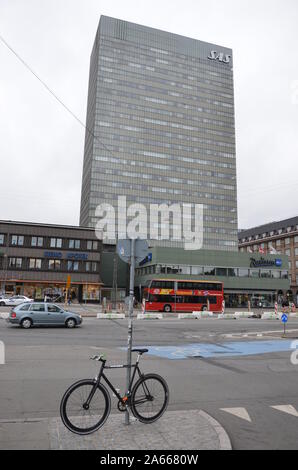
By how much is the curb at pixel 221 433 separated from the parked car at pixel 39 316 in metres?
15.7

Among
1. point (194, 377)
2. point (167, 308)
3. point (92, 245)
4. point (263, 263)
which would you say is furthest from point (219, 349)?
point (263, 263)

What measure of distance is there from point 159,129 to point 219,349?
11616 cm

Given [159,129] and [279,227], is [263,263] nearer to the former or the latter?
[279,227]

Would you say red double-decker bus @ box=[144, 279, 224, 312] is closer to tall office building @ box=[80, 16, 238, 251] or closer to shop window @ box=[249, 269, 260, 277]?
shop window @ box=[249, 269, 260, 277]

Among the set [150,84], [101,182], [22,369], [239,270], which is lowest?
[22,369]

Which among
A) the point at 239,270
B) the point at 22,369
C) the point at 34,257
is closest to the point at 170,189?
the point at 239,270

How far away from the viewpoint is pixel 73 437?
4.65m

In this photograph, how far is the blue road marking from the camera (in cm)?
1270

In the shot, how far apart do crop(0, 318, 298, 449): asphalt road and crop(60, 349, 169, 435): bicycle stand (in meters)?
1.10

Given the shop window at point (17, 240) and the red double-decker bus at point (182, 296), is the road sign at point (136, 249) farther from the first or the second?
the shop window at point (17, 240)

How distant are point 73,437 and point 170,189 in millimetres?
116747

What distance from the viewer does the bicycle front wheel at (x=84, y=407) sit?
186 inches

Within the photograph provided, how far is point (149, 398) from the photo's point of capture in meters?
5.46
